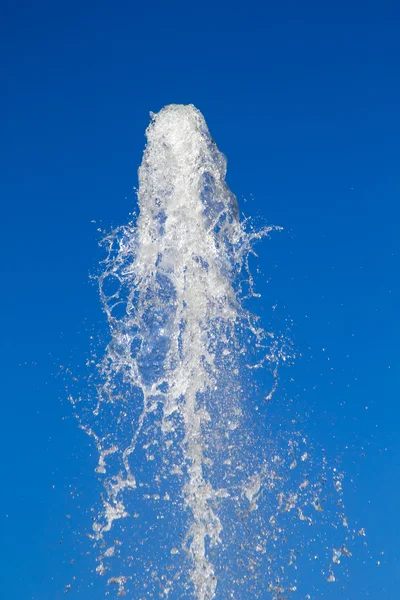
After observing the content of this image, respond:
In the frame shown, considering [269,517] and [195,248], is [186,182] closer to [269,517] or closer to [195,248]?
[195,248]

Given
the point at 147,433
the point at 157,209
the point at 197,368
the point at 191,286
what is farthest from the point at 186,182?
the point at 147,433

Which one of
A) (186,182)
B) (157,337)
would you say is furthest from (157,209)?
(157,337)

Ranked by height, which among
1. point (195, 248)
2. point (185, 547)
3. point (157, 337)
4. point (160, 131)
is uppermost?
point (160, 131)

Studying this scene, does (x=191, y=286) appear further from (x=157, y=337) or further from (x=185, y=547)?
(x=185, y=547)

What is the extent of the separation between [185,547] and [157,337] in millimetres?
2409

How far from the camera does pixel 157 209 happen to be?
39.8ft

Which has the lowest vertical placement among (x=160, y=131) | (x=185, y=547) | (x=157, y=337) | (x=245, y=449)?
(x=185, y=547)

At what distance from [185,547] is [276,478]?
131 centimetres

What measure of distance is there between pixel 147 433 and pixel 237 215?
9.01ft

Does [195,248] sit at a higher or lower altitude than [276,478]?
higher

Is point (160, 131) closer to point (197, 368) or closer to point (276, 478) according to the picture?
point (197, 368)

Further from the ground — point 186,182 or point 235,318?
point 186,182

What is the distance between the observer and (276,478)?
12.0 m

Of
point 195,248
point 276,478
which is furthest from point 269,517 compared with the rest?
point 195,248
